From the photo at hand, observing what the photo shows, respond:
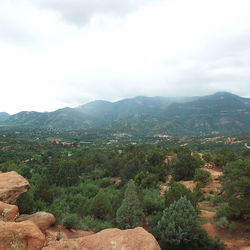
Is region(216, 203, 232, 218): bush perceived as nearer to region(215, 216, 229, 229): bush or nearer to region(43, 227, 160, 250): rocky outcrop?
region(215, 216, 229, 229): bush

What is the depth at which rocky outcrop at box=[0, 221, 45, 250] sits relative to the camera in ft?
31.6

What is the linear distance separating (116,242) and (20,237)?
15.0 feet

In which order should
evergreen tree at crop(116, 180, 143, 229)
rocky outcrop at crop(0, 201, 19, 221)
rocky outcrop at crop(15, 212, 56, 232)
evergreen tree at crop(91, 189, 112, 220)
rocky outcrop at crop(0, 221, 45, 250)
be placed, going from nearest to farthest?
rocky outcrop at crop(0, 221, 45, 250), rocky outcrop at crop(0, 201, 19, 221), rocky outcrop at crop(15, 212, 56, 232), evergreen tree at crop(116, 180, 143, 229), evergreen tree at crop(91, 189, 112, 220)

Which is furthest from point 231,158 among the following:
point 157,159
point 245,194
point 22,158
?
point 22,158

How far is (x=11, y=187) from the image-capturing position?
16.7m

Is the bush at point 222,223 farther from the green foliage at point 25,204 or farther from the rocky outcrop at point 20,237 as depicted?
the green foliage at point 25,204

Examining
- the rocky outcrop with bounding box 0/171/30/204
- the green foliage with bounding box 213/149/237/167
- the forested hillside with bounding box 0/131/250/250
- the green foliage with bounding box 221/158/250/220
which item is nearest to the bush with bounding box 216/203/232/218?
the forested hillside with bounding box 0/131/250/250

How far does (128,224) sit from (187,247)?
4368 millimetres

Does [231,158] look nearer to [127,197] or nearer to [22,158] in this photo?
[127,197]

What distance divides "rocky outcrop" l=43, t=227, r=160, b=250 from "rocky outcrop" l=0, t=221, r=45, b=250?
0.60 m

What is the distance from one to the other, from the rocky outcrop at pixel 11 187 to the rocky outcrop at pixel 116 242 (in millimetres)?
6392

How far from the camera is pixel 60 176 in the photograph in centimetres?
5228

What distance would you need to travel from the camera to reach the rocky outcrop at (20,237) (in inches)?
379

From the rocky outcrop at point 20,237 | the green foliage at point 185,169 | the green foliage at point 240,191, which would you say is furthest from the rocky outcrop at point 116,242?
the green foliage at point 185,169
